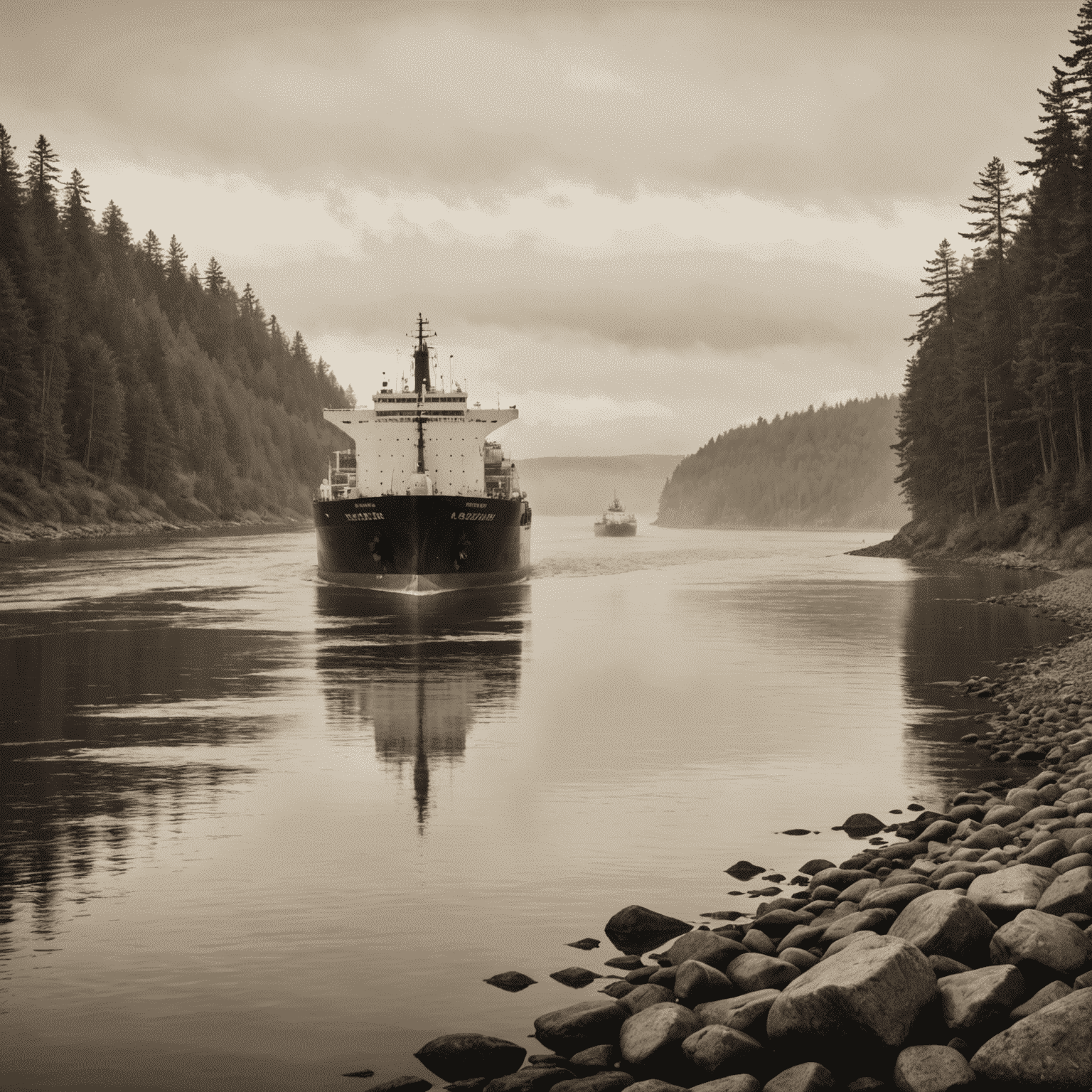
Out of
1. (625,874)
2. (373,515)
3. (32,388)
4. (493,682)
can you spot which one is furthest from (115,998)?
(32,388)

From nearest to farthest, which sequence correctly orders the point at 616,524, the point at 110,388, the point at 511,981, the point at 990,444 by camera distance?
the point at 511,981
the point at 990,444
the point at 110,388
the point at 616,524

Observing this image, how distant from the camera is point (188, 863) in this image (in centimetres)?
1255

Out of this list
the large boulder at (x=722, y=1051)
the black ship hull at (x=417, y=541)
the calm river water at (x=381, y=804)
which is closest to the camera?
the large boulder at (x=722, y=1051)

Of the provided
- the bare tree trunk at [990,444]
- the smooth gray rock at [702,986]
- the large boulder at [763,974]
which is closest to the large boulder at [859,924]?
the large boulder at [763,974]

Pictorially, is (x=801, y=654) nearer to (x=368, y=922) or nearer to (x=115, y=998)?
(x=368, y=922)

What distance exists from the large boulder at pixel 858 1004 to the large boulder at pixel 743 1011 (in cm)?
12

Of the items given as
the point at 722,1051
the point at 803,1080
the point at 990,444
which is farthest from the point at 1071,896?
the point at 990,444

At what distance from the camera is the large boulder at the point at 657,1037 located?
7.74 metres

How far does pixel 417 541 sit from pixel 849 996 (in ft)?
148

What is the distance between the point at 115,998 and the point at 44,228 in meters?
134

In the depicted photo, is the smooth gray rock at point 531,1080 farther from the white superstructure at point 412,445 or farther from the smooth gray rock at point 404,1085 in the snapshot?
the white superstructure at point 412,445

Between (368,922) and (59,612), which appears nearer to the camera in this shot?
(368,922)

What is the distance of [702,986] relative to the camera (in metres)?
8.66

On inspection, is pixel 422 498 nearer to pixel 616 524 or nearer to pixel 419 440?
pixel 419 440
